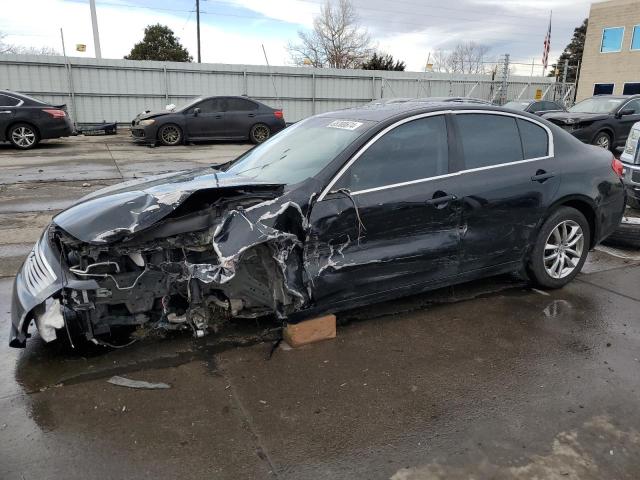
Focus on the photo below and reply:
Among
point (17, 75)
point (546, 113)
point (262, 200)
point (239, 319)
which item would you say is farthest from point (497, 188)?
point (17, 75)

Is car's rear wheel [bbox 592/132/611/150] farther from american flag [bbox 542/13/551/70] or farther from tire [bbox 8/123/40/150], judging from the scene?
american flag [bbox 542/13/551/70]

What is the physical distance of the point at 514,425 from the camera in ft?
9.36

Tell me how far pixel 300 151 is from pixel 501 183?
5.32 feet

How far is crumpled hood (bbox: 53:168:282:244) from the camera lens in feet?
10.4

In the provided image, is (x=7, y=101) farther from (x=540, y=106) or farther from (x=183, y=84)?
(x=540, y=106)

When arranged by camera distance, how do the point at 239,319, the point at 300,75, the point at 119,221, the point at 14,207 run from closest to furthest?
the point at 119,221, the point at 239,319, the point at 14,207, the point at 300,75

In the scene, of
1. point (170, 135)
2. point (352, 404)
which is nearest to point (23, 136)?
point (170, 135)

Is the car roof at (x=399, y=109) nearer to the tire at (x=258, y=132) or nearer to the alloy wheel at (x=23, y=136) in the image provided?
the alloy wheel at (x=23, y=136)

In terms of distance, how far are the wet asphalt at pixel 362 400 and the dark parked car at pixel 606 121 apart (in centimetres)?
1106

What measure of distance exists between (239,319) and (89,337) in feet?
3.68

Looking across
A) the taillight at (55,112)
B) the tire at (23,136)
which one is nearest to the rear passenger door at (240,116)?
the taillight at (55,112)

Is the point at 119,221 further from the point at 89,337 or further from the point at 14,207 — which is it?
the point at 14,207

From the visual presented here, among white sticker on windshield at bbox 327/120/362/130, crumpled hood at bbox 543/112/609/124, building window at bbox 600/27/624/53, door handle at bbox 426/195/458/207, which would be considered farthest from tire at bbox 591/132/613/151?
building window at bbox 600/27/624/53

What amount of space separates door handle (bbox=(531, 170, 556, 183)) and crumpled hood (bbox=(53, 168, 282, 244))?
2221 mm
